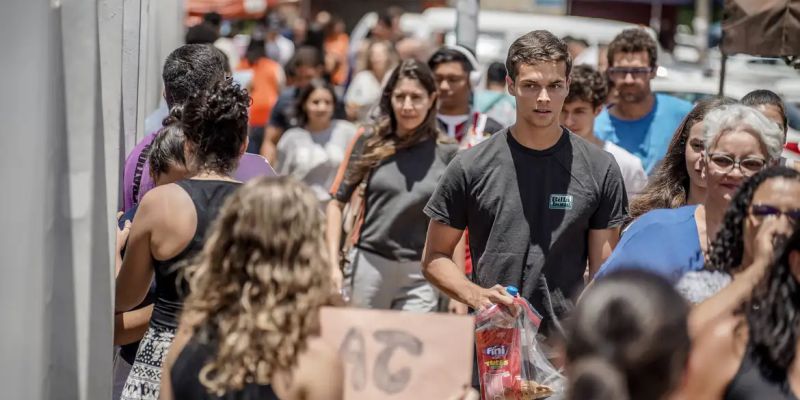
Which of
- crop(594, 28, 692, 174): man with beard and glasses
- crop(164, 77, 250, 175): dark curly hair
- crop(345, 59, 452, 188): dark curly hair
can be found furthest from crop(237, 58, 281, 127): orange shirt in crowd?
crop(164, 77, 250, 175): dark curly hair

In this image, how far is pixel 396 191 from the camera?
6.98 m

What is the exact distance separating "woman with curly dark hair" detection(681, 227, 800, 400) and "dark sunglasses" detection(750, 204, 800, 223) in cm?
29

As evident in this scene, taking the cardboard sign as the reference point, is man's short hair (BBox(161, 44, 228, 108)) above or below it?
above

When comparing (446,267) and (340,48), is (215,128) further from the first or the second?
(340,48)

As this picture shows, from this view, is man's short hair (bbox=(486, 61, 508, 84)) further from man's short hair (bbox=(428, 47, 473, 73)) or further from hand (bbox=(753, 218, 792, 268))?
hand (bbox=(753, 218, 792, 268))

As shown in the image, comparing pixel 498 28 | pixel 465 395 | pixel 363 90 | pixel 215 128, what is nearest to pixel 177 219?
pixel 215 128

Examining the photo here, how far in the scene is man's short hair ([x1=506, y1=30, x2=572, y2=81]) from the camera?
17.5 ft

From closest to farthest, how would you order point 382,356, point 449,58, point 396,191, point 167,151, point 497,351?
point 382,356 < point 167,151 < point 497,351 < point 396,191 < point 449,58

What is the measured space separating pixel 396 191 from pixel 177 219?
292 centimetres

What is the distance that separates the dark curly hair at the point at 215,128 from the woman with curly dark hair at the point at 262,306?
1.16 meters

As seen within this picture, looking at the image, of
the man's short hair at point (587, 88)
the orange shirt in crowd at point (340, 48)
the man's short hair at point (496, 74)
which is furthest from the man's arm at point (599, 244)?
the orange shirt in crowd at point (340, 48)

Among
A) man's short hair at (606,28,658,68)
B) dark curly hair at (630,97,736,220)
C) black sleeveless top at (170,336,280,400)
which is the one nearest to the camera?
black sleeveless top at (170,336,280,400)

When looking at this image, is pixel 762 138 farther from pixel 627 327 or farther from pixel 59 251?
pixel 59 251

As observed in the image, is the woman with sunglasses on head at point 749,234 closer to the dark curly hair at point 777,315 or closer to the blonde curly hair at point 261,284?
the dark curly hair at point 777,315
